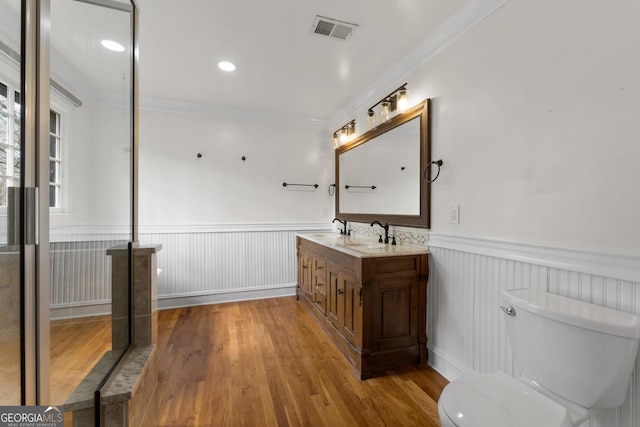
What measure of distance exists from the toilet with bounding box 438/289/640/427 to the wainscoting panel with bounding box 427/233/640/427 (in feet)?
0.31

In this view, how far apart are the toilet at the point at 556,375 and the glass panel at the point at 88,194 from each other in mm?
1368

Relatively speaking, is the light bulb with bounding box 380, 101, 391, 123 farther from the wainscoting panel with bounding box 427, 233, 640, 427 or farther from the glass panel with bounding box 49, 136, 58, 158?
the glass panel with bounding box 49, 136, 58, 158

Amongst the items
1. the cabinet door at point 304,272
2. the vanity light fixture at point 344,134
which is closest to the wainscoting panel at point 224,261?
the cabinet door at point 304,272

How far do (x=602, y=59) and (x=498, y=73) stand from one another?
496 millimetres

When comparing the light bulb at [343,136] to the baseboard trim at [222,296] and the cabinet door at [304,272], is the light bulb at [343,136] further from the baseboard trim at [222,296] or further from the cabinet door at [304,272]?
the baseboard trim at [222,296]

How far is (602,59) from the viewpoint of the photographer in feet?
3.76

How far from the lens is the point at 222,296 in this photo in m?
3.45

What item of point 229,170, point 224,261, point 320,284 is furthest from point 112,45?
point 224,261

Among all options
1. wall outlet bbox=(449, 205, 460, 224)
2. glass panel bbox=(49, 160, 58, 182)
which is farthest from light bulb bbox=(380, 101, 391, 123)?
glass panel bbox=(49, 160, 58, 182)

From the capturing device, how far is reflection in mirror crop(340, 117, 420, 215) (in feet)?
7.50

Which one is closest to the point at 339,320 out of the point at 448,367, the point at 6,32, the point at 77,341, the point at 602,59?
the point at 448,367

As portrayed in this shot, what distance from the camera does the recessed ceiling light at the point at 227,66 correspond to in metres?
2.42

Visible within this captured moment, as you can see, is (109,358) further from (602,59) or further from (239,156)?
(239,156)

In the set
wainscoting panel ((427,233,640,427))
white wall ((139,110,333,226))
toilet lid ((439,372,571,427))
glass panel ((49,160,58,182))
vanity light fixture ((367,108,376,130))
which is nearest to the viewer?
glass panel ((49,160,58,182))
